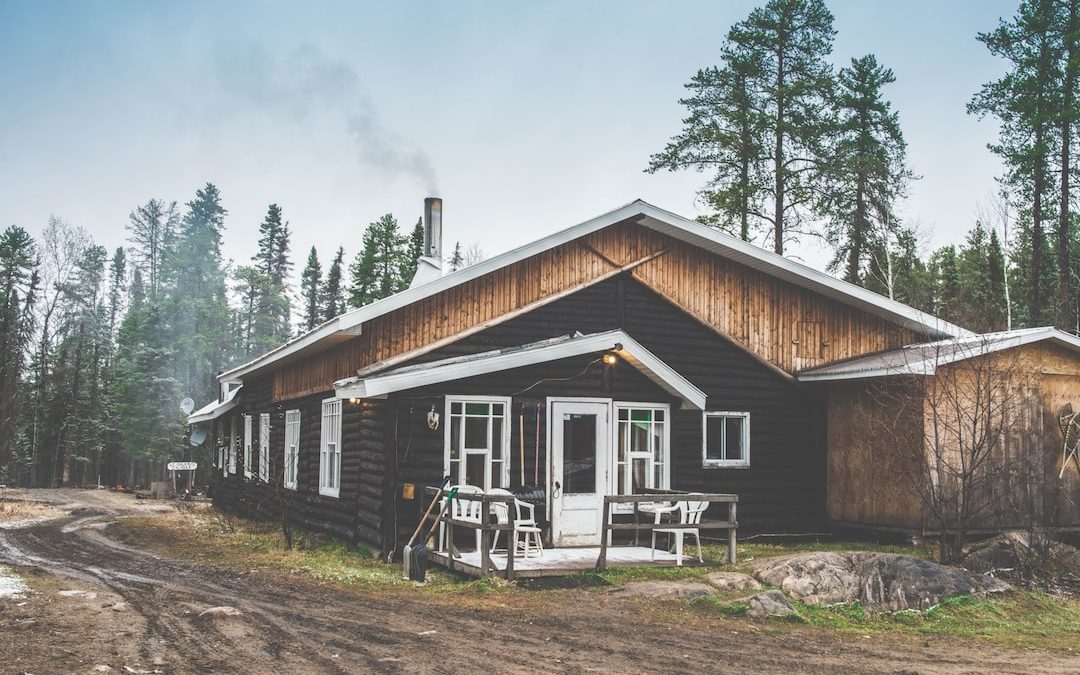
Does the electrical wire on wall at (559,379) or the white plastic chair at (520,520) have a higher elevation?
the electrical wire on wall at (559,379)

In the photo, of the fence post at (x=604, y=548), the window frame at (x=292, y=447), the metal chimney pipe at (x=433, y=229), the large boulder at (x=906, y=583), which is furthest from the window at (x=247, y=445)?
the large boulder at (x=906, y=583)

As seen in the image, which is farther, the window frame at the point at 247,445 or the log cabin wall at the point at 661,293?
the window frame at the point at 247,445

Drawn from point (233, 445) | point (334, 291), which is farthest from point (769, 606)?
point (334, 291)

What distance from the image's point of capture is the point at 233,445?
25172mm

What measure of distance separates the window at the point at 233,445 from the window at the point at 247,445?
79cm

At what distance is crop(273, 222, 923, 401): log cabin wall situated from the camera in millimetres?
15039

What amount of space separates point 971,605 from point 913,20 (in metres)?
19.2

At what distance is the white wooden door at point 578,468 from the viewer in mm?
13805

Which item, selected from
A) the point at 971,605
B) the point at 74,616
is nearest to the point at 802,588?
the point at 971,605

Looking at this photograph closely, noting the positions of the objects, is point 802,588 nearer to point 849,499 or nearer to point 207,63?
point 849,499

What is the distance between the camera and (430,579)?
39.4 ft

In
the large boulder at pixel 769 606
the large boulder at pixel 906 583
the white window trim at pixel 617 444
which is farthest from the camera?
the white window trim at pixel 617 444

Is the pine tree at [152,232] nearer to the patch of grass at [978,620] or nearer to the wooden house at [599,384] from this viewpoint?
the wooden house at [599,384]

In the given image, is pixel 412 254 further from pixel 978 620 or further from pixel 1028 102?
pixel 978 620
